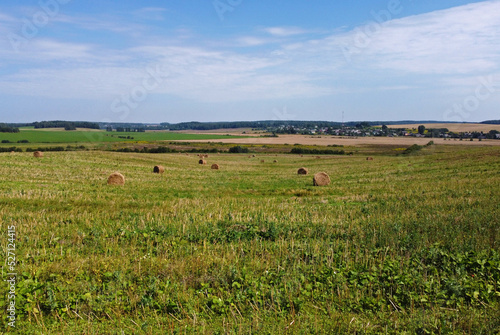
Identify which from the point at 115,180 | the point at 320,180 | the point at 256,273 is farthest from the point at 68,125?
the point at 256,273

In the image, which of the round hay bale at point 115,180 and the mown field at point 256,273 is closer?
the mown field at point 256,273

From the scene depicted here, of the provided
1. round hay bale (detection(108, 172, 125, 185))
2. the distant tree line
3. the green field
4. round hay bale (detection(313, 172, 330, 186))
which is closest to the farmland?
the green field

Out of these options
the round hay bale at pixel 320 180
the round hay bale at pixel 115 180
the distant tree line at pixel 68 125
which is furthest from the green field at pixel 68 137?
the round hay bale at pixel 320 180

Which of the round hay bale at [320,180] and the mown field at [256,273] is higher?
the mown field at [256,273]

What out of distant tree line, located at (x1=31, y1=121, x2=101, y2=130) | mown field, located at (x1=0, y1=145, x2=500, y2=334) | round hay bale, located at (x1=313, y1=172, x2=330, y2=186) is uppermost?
distant tree line, located at (x1=31, y1=121, x2=101, y2=130)

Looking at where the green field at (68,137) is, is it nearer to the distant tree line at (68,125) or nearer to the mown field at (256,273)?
the distant tree line at (68,125)

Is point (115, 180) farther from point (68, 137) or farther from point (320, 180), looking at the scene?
point (68, 137)

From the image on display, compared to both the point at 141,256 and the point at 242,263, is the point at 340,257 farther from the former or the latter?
the point at 141,256

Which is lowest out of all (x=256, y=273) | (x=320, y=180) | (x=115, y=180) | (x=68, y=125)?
(x=320, y=180)

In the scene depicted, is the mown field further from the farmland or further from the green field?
the green field

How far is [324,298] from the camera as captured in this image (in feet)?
22.2

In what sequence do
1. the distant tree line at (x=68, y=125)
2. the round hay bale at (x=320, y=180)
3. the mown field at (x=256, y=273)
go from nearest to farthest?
the mown field at (x=256, y=273) < the round hay bale at (x=320, y=180) < the distant tree line at (x=68, y=125)

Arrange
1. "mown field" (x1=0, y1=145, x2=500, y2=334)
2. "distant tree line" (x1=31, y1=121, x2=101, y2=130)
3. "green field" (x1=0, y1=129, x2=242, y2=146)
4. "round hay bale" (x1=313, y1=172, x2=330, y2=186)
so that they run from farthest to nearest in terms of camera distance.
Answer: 1. "distant tree line" (x1=31, y1=121, x2=101, y2=130)
2. "green field" (x1=0, y1=129, x2=242, y2=146)
3. "round hay bale" (x1=313, y1=172, x2=330, y2=186)
4. "mown field" (x1=0, y1=145, x2=500, y2=334)

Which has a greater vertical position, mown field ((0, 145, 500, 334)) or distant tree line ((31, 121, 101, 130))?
distant tree line ((31, 121, 101, 130))
